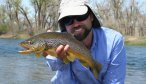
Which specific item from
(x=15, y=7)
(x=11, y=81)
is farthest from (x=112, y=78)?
(x=15, y=7)

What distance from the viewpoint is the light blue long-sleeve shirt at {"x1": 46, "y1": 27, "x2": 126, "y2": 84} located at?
13.0 feet

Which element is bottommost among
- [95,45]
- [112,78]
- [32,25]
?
[32,25]

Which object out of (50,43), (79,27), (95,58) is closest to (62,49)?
(50,43)

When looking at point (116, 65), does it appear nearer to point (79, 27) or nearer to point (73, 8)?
point (79, 27)

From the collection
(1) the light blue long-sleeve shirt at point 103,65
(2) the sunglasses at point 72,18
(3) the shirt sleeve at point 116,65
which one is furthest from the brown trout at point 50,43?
(3) the shirt sleeve at point 116,65

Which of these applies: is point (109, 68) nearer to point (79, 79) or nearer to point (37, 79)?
point (79, 79)

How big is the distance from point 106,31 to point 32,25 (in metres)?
71.9

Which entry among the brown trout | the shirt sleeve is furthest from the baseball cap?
the shirt sleeve

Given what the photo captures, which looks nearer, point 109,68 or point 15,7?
point 109,68

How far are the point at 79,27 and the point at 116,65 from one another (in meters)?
0.60

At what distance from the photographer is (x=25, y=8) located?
74062 millimetres

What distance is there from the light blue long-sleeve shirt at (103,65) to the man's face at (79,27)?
11.5 inches

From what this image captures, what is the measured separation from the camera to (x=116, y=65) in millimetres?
3971

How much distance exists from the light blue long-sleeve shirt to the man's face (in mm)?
292
